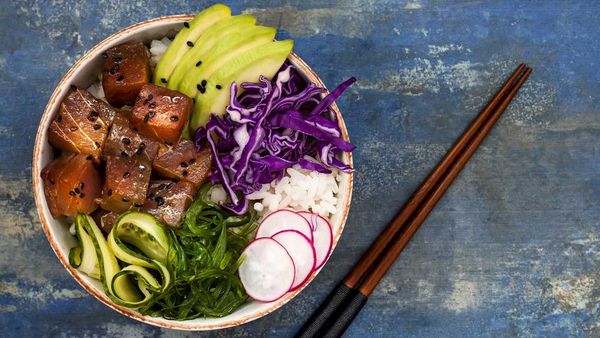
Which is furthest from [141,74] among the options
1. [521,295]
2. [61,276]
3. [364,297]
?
[521,295]

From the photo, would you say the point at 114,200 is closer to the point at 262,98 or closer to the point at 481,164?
the point at 262,98

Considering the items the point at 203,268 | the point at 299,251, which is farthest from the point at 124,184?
the point at 299,251

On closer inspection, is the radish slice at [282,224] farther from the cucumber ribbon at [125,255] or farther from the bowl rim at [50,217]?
the cucumber ribbon at [125,255]

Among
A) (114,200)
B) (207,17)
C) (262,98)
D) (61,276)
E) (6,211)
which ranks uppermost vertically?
(207,17)

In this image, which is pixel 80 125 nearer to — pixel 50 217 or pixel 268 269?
pixel 50 217

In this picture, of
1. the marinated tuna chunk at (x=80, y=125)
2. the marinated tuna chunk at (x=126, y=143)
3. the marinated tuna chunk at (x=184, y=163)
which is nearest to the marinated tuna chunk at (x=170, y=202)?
the marinated tuna chunk at (x=184, y=163)

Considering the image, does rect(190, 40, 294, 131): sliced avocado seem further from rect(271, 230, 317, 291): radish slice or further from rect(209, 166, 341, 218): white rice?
rect(271, 230, 317, 291): radish slice
